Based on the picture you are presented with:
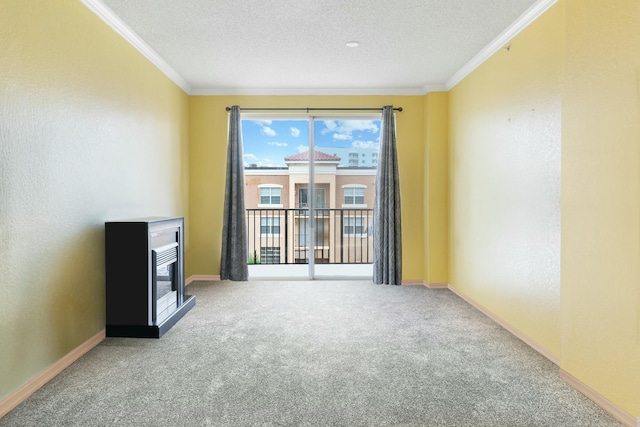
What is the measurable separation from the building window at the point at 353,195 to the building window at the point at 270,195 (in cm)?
123

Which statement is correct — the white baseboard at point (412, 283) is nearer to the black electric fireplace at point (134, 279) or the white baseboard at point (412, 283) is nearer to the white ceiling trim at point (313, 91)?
the white ceiling trim at point (313, 91)

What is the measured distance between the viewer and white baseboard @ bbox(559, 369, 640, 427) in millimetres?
1735

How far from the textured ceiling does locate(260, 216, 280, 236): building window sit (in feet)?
8.00

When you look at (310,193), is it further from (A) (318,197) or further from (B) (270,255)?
(B) (270,255)

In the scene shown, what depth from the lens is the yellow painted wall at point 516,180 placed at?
250cm

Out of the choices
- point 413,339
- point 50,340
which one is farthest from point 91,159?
A: point 413,339

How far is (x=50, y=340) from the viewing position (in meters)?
2.23

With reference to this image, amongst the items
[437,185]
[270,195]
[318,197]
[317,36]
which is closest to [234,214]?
[318,197]

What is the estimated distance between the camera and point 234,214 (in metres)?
4.70

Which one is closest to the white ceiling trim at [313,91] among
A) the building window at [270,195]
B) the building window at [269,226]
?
the building window at [270,195]

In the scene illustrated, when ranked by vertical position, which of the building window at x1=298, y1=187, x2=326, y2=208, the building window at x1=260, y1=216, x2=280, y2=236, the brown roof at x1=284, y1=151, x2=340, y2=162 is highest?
the brown roof at x1=284, y1=151, x2=340, y2=162

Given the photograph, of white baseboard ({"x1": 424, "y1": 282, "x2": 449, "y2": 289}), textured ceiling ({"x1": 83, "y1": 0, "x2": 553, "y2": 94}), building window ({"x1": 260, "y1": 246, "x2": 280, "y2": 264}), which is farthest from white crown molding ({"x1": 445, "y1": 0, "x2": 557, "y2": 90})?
building window ({"x1": 260, "y1": 246, "x2": 280, "y2": 264})

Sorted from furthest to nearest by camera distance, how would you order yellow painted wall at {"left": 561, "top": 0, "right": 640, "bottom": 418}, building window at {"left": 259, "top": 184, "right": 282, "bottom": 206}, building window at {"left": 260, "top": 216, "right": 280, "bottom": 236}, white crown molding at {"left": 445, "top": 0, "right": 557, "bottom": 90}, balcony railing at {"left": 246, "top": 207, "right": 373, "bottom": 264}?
building window at {"left": 260, "top": 216, "right": 280, "bottom": 236}, building window at {"left": 259, "top": 184, "right": 282, "bottom": 206}, balcony railing at {"left": 246, "top": 207, "right": 373, "bottom": 264}, white crown molding at {"left": 445, "top": 0, "right": 557, "bottom": 90}, yellow painted wall at {"left": 561, "top": 0, "right": 640, "bottom": 418}

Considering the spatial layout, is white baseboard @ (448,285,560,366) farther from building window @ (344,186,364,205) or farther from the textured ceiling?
the textured ceiling
